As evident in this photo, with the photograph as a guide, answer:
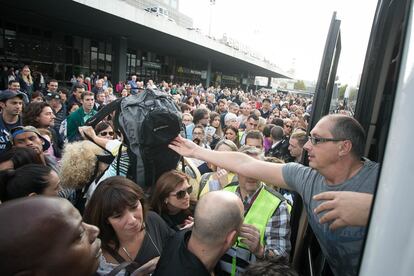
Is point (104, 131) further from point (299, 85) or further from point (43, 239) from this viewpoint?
point (299, 85)

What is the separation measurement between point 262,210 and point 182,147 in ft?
2.43

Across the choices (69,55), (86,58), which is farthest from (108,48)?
(69,55)

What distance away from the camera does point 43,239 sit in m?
0.98

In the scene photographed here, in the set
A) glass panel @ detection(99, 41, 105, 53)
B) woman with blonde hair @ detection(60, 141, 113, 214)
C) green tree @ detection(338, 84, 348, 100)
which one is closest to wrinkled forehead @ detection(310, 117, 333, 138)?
green tree @ detection(338, 84, 348, 100)

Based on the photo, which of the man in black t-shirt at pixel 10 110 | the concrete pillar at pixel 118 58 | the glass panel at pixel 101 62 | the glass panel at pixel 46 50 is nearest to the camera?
the man in black t-shirt at pixel 10 110

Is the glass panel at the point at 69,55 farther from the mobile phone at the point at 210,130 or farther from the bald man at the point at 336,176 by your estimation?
the bald man at the point at 336,176

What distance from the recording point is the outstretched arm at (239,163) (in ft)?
6.92

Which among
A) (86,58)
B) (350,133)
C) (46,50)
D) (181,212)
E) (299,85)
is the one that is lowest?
(181,212)

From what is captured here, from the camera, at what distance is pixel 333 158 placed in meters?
1.73

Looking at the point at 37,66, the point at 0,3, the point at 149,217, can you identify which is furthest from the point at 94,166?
the point at 37,66

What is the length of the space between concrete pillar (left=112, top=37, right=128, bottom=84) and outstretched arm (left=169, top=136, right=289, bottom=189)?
17.3 metres

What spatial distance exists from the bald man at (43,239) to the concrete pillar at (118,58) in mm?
18486

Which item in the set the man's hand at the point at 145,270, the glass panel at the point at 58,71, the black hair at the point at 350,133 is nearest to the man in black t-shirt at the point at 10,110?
the man's hand at the point at 145,270

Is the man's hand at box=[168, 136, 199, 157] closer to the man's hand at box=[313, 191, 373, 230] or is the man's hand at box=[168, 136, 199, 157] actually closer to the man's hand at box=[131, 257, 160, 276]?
the man's hand at box=[131, 257, 160, 276]
